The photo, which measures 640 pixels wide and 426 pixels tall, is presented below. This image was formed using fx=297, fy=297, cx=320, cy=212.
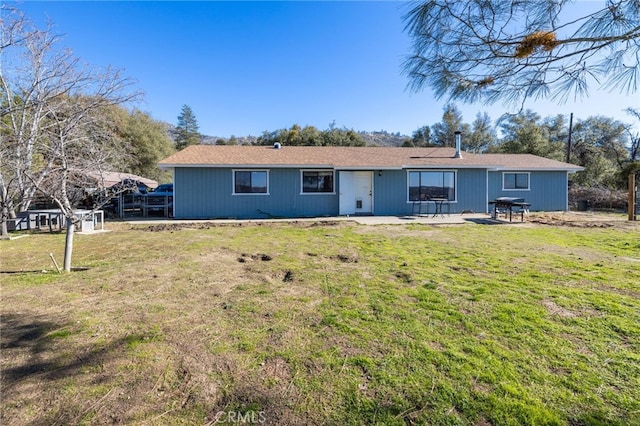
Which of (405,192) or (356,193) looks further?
(405,192)

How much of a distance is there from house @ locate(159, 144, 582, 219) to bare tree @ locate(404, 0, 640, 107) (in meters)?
9.24

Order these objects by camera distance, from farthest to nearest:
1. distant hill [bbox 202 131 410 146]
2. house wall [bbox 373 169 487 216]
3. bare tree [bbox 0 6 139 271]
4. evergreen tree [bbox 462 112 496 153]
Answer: distant hill [bbox 202 131 410 146]
evergreen tree [bbox 462 112 496 153]
house wall [bbox 373 169 487 216]
bare tree [bbox 0 6 139 271]

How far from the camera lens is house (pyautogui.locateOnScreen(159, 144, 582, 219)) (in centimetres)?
1201

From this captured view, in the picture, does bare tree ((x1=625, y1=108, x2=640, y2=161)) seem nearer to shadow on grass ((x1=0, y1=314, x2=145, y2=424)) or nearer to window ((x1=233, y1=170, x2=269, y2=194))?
window ((x1=233, y1=170, x2=269, y2=194))

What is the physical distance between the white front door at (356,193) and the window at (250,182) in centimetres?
330

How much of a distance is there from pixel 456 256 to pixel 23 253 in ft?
26.8

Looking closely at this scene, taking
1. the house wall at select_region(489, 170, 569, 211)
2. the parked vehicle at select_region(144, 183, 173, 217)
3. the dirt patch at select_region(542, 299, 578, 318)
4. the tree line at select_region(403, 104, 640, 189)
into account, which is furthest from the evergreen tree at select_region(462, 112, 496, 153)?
the dirt patch at select_region(542, 299, 578, 318)

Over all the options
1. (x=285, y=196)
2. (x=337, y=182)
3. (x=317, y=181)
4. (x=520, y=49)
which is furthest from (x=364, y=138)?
(x=520, y=49)

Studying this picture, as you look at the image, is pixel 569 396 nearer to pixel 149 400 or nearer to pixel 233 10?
pixel 149 400

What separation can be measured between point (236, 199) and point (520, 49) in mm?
11024

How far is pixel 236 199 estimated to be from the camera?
40.3 ft

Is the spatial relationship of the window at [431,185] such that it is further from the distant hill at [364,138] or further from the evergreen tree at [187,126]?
the evergreen tree at [187,126]

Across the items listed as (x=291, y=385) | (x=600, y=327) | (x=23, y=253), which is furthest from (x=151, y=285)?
(x=600, y=327)

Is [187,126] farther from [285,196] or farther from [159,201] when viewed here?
[285,196]
